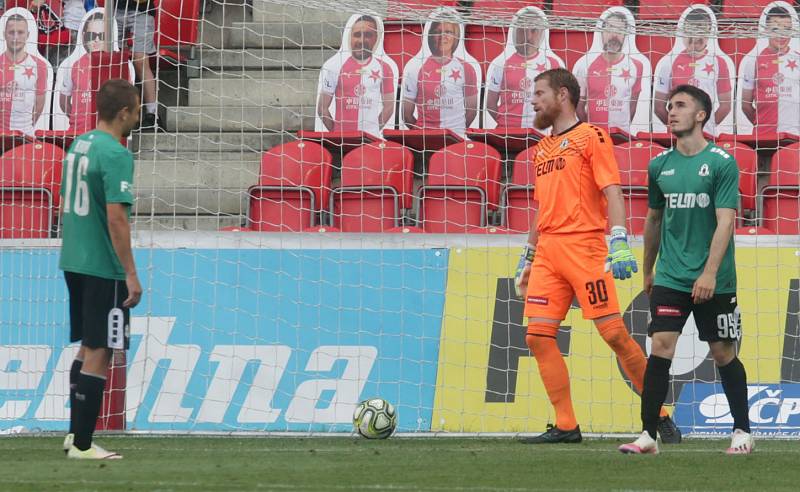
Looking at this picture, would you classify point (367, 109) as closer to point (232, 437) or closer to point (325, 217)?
point (325, 217)

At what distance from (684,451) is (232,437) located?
2.69m

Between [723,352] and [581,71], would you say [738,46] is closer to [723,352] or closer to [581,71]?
[581,71]

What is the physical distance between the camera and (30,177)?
990 cm

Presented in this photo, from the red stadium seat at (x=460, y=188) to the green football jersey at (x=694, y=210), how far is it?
3063 millimetres

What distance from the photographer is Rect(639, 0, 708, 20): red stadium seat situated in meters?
12.2

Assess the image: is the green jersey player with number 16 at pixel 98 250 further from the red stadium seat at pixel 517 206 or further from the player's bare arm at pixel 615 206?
the red stadium seat at pixel 517 206

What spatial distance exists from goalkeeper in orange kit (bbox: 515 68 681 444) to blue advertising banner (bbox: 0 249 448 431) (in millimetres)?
1330

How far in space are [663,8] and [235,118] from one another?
4.22 m

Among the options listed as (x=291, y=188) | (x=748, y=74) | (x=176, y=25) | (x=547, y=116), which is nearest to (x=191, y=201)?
(x=291, y=188)

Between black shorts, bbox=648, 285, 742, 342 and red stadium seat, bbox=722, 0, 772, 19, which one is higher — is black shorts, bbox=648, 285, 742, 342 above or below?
below

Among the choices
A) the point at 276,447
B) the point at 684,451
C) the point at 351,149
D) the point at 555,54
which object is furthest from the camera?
the point at 555,54

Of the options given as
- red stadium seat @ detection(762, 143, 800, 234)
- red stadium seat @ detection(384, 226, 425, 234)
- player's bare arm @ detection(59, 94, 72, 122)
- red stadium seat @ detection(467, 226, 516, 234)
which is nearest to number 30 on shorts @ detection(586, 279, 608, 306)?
red stadium seat @ detection(467, 226, 516, 234)

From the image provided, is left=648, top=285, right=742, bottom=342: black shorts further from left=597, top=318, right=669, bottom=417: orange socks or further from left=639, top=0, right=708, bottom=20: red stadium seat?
left=639, top=0, right=708, bottom=20: red stadium seat

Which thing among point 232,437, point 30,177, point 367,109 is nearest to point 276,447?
point 232,437
